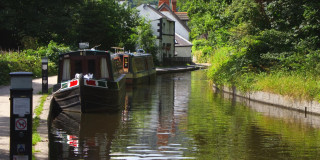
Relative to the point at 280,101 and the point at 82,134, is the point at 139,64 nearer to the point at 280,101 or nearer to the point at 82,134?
the point at 280,101

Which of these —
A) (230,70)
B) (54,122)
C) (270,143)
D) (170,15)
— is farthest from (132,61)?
(170,15)

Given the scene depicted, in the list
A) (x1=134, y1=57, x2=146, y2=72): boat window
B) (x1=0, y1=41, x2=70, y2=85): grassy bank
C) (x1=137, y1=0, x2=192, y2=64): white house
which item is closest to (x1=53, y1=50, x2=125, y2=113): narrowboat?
(x1=0, y1=41, x2=70, y2=85): grassy bank

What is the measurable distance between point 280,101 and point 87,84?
25.2 ft

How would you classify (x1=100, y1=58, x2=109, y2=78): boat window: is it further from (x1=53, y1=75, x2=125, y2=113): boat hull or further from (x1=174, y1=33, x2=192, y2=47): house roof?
(x1=174, y1=33, x2=192, y2=47): house roof

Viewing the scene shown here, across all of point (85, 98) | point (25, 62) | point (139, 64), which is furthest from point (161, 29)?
point (85, 98)

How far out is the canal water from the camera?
10836 millimetres

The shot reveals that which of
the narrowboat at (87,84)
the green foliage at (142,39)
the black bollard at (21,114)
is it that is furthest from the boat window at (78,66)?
the green foliage at (142,39)

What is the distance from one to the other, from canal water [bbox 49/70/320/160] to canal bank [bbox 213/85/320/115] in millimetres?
392

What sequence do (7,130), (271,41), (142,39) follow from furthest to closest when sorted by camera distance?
(142,39) < (271,41) < (7,130)

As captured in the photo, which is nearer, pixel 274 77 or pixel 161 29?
pixel 274 77

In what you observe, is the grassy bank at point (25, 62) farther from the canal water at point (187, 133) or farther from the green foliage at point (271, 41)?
the green foliage at point (271, 41)

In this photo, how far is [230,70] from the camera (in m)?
25.2

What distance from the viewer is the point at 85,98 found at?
17.2 metres

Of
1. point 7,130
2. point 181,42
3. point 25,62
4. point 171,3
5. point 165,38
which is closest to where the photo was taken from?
point 7,130
